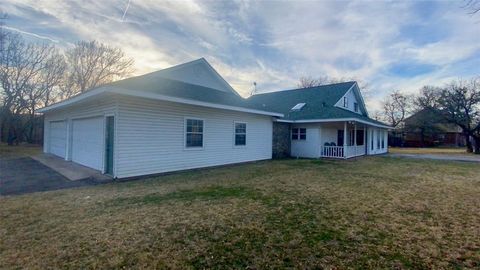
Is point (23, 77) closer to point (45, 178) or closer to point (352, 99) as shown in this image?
point (45, 178)

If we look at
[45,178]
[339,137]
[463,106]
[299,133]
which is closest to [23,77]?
[45,178]

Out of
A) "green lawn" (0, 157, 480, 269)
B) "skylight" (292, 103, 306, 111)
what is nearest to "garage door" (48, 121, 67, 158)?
"green lawn" (0, 157, 480, 269)

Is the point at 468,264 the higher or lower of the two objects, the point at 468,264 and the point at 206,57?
the lower

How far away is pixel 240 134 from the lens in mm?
12508

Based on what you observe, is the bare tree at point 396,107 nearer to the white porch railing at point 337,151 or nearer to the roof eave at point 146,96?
the white porch railing at point 337,151

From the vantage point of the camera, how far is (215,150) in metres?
11.1

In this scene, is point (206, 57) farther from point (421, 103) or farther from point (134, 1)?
point (421, 103)

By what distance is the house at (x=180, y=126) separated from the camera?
26.2ft

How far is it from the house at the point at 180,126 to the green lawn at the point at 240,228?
2143 millimetres

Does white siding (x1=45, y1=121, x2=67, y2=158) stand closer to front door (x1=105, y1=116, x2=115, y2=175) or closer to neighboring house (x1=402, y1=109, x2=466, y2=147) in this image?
front door (x1=105, y1=116, x2=115, y2=175)

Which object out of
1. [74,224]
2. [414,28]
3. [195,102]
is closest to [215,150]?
[195,102]

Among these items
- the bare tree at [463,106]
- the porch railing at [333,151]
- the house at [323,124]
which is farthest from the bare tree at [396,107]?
the porch railing at [333,151]

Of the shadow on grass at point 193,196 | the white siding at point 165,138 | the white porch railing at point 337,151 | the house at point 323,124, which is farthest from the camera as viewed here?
the house at point 323,124

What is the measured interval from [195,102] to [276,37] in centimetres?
713
